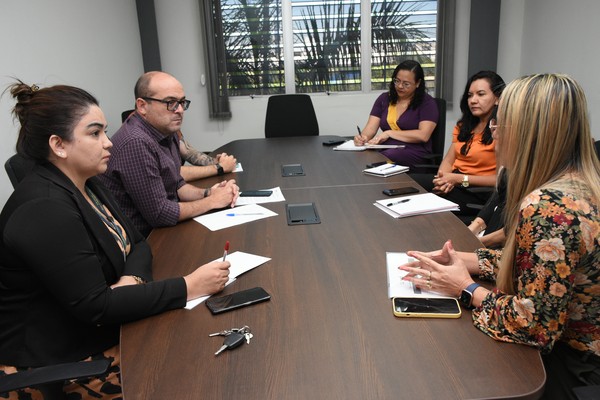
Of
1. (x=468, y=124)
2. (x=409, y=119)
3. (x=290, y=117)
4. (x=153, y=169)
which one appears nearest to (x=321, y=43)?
(x=290, y=117)

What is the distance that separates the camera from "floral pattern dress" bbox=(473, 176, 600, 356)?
1.03 m

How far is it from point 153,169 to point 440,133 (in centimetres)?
244

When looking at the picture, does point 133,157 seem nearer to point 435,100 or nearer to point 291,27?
point 435,100

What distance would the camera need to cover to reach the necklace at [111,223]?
1581 millimetres

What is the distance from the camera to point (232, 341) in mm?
1089

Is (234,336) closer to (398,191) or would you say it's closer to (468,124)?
(398,191)

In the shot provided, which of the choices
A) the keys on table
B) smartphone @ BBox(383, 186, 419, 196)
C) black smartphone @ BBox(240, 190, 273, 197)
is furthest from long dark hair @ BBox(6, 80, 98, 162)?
smartphone @ BBox(383, 186, 419, 196)

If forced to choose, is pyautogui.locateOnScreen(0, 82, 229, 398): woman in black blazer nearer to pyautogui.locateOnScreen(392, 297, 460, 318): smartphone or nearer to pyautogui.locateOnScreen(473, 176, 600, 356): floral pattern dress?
pyautogui.locateOnScreen(392, 297, 460, 318): smartphone

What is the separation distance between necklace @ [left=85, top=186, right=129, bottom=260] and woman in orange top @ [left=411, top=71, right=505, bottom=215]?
1998 mm

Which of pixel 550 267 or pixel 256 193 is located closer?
pixel 550 267

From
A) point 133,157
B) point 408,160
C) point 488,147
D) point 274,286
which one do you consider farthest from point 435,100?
point 274,286

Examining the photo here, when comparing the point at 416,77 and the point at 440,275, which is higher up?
the point at 416,77

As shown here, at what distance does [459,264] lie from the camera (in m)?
1.31

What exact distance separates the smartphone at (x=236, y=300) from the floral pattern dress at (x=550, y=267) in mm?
573
